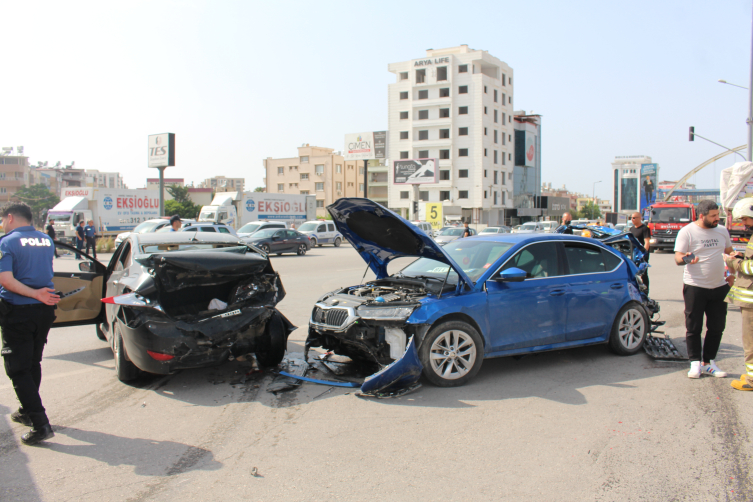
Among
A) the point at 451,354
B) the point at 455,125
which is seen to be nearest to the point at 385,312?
the point at 451,354

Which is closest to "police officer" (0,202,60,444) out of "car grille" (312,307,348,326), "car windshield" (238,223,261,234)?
"car grille" (312,307,348,326)

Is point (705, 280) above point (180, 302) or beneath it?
above

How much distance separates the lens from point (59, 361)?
6605 mm

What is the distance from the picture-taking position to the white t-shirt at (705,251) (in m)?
5.64

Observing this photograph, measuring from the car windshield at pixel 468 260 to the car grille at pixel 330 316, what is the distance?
121 cm

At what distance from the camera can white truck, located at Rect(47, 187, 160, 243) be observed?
1258 inches

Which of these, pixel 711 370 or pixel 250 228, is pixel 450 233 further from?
pixel 711 370

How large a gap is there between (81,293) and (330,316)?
11.2 ft

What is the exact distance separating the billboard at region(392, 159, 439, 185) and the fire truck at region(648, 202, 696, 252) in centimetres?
3498

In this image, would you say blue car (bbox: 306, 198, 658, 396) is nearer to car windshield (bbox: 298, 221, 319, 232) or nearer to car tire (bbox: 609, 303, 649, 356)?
car tire (bbox: 609, 303, 649, 356)

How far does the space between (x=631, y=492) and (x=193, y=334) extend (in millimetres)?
3912

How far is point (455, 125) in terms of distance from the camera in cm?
7625

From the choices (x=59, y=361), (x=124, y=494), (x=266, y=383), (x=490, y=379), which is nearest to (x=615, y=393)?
(x=490, y=379)

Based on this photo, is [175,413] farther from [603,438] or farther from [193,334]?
[603,438]
